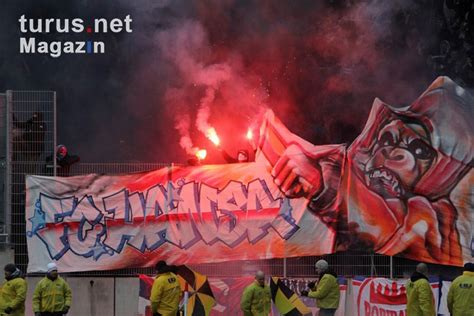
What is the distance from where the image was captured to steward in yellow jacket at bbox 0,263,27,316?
55.6 feet

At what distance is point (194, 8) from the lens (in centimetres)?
2125

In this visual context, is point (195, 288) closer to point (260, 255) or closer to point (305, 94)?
point (260, 255)

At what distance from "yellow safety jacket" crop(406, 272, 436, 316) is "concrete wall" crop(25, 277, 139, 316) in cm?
609

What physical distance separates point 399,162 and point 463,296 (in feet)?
14.5

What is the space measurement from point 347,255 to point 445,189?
7.76 feet

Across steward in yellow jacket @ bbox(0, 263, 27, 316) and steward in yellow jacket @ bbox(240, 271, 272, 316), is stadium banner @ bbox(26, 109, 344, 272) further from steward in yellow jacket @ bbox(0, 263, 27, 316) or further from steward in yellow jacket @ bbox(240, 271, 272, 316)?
steward in yellow jacket @ bbox(0, 263, 27, 316)

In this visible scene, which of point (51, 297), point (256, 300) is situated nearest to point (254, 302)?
point (256, 300)

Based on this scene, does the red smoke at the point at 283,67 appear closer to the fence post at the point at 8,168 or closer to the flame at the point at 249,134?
the flame at the point at 249,134

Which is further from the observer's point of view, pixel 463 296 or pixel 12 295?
pixel 12 295

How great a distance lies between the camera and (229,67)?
21.0m

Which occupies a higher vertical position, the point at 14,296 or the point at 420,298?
the point at 14,296

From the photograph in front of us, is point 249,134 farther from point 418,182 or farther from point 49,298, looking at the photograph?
point 49,298

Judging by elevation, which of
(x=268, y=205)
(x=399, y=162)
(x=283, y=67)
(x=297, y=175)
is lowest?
(x=268, y=205)

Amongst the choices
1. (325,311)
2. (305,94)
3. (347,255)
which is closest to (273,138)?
(305,94)
